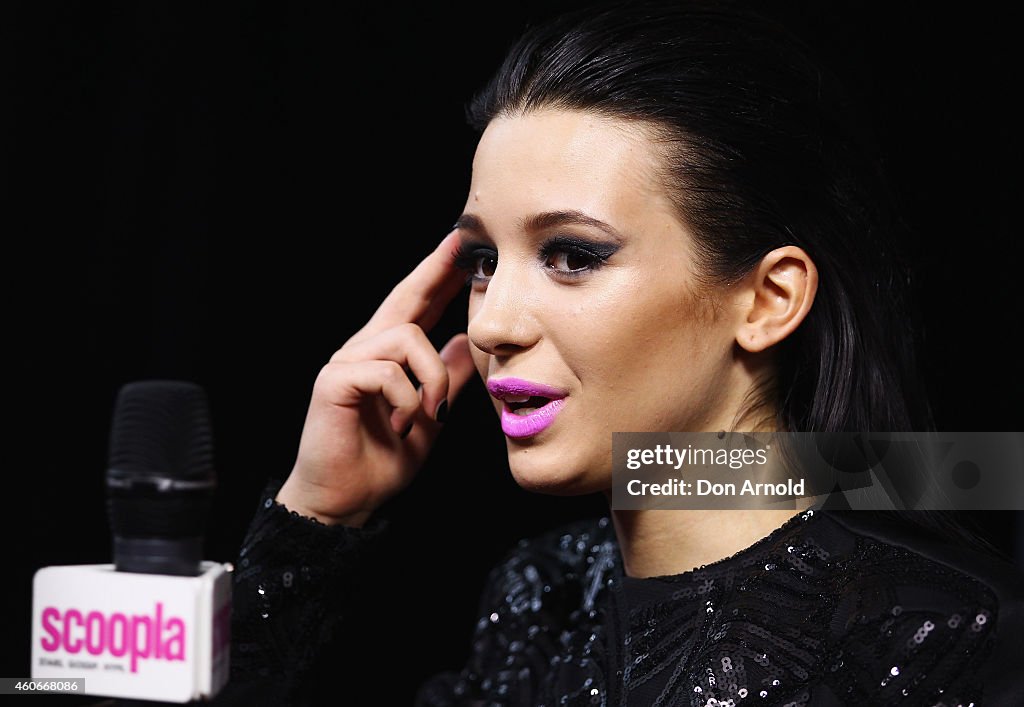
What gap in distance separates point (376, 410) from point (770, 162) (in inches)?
28.6

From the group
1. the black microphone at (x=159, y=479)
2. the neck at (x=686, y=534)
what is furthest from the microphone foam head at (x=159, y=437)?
the neck at (x=686, y=534)

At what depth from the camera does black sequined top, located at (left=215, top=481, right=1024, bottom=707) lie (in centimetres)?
136

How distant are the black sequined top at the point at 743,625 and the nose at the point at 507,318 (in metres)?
0.41

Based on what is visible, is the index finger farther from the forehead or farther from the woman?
the forehead

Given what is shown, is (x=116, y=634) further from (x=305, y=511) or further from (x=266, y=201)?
(x=266, y=201)

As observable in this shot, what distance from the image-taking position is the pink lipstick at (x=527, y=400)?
151 centimetres

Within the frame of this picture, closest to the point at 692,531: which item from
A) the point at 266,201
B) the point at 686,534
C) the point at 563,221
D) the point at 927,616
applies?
the point at 686,534

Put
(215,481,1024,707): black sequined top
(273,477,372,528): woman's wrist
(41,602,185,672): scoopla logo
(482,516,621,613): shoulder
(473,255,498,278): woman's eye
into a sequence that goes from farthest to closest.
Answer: (482,516,621,613): shoulder → (273,477,372,528): woman's wrist → (473,255,498,278): woman's eye → (215,481,1024,707): black sequined top → (41,602,185,672): scoopla logo

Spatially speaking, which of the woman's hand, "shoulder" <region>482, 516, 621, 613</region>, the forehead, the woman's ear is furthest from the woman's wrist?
the woman's ear

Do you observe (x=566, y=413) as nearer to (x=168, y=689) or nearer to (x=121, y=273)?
(x=168, y=689)

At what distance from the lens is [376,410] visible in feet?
6.00

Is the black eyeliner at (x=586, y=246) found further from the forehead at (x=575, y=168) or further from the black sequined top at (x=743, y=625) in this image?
the black sequined top at (x=743, y=625)

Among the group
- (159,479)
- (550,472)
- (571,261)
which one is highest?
(571,261)

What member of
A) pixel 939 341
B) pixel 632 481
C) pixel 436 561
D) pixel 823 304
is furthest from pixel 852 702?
pixel 436 561
